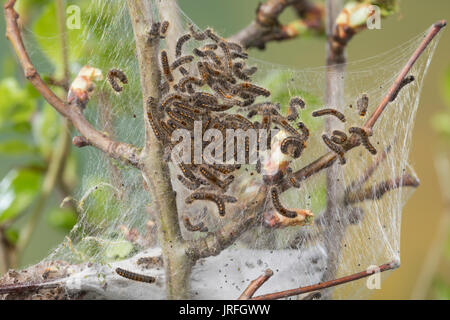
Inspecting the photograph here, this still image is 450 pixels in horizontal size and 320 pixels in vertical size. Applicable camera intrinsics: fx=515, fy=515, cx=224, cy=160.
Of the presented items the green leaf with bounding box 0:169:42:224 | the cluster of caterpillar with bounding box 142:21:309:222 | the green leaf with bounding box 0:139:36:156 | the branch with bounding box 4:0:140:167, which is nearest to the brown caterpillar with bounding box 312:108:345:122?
the cluster of caterpillar with bounding box 142:21:309:222

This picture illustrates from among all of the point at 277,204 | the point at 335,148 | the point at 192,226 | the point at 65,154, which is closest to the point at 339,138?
the point at 335,148

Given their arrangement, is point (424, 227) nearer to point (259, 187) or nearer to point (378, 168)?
point (378, 168)

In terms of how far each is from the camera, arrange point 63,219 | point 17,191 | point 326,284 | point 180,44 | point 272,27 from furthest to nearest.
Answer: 1. point 63,219
2. point 17,191
3. point 272,27
4. point 180,44
5. point 326,284

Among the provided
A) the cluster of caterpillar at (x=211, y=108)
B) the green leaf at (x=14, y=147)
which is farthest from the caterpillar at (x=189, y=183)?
the green leaf at (x=14, y=147)

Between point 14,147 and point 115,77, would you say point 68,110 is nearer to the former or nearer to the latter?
point 115,77

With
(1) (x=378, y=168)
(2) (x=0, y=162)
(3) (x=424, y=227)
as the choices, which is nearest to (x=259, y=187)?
(1) (x=378, y=168)
